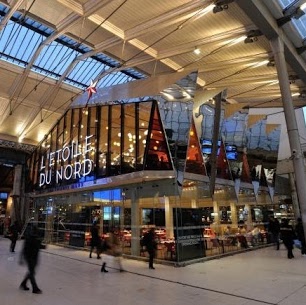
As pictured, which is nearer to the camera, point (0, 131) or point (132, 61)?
point (132, 61)

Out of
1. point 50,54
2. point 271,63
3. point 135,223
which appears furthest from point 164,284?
point 50,54

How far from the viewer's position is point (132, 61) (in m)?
19.2

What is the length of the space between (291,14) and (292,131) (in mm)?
5068

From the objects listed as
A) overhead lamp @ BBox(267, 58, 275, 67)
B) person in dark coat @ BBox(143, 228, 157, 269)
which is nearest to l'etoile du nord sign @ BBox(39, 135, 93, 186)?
person in dark coat @ BBox(143, 228, 157, 269)

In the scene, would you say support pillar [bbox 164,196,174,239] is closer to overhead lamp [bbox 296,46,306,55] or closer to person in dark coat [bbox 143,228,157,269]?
person in dark coat [bbox 143,228,157,269]

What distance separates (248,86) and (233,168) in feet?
27.8

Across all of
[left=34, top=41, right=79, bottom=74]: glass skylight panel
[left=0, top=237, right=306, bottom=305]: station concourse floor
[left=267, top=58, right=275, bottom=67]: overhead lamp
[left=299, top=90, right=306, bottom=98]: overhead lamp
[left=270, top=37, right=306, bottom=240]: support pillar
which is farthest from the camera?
[left=299, top=90, right=306, bottom=98]: overhead lamp

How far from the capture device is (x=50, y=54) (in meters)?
20.7

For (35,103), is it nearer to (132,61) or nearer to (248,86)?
(132,61)

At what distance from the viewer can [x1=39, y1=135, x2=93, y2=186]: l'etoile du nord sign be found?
15830 mm

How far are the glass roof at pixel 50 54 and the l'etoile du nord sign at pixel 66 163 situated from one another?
5642 mm

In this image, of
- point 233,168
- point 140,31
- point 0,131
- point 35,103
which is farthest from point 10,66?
point 233,168

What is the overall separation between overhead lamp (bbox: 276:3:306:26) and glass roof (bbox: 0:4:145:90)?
1044cm

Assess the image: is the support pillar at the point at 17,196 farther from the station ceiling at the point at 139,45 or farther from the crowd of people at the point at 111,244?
the crowd of people at the point at 111,244
